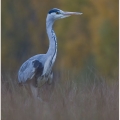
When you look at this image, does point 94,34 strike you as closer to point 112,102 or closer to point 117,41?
point 117,41

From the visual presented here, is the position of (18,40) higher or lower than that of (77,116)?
higher

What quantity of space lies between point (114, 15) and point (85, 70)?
36cm

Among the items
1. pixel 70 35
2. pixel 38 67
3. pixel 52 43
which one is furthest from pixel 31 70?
pixel 70 35

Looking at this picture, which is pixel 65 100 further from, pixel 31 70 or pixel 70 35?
pixel 70 35

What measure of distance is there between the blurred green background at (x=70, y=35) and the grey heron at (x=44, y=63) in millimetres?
34

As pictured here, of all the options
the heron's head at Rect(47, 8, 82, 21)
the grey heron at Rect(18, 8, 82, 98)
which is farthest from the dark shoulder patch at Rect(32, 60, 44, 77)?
the heron's head at Rect(47, 8, 82, 21)

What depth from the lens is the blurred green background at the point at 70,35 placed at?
3.18 metres

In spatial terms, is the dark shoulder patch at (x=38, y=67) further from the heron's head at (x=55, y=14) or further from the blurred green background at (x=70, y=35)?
the heron's head at (x=55, y=14)

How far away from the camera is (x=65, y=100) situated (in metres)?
3.14

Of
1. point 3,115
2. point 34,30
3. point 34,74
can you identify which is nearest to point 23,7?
point 34,30

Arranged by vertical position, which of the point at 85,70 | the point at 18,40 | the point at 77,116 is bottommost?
the point at 77,116

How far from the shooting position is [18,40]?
322 cm

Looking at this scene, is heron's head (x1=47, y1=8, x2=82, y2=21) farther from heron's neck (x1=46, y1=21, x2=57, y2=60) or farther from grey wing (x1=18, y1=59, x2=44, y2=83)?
grey wing (x1=18, y1=59, x2=44, y2=83)

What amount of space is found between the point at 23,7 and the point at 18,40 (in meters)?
0.20
